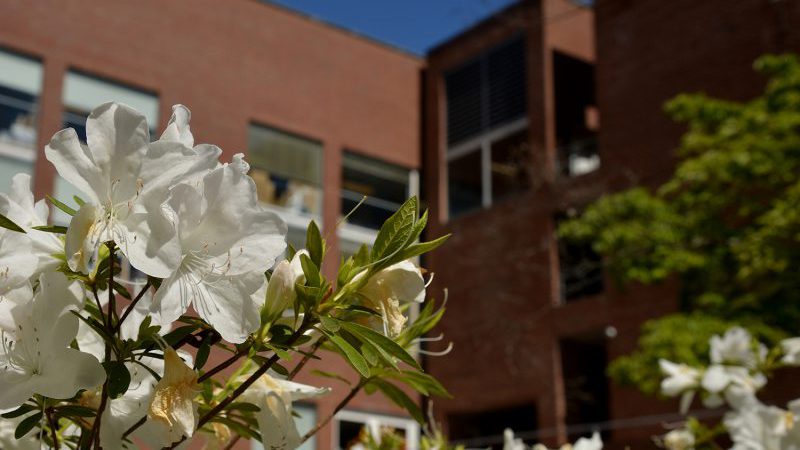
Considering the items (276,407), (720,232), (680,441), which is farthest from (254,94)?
(276,407)

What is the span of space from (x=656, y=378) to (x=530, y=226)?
531 cm

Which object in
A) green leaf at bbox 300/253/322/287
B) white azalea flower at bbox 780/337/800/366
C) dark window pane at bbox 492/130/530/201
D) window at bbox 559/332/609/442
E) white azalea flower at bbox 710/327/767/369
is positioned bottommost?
green leaf at bbox 300/253/322/287

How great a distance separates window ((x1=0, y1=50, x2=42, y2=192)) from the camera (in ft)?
41.3

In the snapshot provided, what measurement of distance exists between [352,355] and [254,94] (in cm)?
1424

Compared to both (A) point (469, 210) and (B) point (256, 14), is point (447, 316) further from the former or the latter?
(B) point (256, 14)

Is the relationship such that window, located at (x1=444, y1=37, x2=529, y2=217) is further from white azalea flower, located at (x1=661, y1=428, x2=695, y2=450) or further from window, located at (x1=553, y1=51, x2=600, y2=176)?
white azalea flower, located at (x1=661, y1=428, x2=695, y2=450)

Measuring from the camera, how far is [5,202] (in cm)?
99

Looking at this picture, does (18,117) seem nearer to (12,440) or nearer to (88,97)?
(88,97)

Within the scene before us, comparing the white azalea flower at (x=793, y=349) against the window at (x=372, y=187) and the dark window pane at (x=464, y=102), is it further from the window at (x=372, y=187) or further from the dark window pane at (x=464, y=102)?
the dark window pane at (x=464, y=102)

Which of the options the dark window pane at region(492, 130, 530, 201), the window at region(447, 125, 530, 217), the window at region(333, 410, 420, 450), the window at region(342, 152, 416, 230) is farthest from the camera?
the window at region(342, 152, 416, 230)

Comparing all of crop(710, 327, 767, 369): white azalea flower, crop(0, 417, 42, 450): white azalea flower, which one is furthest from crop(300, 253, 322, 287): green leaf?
crop(710, 327, 767, 369): white azalea flower

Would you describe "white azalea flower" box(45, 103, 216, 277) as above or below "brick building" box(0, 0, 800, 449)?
below

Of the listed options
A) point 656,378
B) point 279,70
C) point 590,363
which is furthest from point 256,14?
point 656,378

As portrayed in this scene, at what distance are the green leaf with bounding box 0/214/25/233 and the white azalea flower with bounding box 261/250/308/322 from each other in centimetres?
23
